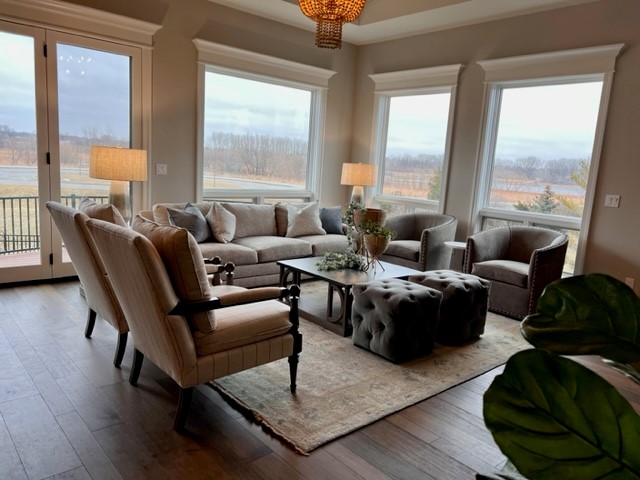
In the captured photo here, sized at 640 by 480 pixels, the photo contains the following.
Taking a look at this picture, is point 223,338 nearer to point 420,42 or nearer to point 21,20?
point 21,20

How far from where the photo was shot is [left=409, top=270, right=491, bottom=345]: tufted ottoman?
348cm

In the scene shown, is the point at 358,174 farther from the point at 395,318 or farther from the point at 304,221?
the point at 395,318

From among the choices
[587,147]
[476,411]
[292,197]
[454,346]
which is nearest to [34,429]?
[476,411]

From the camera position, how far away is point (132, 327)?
8.25 feet

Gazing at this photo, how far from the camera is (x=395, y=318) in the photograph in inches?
120

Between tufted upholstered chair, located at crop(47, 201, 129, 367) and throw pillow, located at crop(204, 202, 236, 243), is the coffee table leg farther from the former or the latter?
throw pillow, located at crop(204, 202, 236, 243)

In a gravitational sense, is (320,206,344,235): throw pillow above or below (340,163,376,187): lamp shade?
below

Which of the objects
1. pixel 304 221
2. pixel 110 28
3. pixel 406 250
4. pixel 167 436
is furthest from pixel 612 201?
pixel 110 28

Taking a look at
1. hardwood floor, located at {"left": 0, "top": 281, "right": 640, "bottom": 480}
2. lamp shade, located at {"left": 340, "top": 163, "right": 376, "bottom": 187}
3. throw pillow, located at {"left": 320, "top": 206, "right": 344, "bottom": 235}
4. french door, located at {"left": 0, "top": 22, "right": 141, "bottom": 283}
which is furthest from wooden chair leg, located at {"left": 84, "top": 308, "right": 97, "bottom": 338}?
lamp shade, located at {"left": 340, "top": 163, "right": 376, "bottom": 187}

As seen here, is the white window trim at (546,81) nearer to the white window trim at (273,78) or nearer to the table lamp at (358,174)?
the table lamp at (358,174)

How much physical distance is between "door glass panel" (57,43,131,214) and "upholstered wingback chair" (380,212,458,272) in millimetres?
3200

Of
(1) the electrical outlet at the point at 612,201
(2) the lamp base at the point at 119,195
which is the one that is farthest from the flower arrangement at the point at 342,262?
(1) the electrical outlet at the point at 612,201

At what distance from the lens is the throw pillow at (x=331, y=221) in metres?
5.70

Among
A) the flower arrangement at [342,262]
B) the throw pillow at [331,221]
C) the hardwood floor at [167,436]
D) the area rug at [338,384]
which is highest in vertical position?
the throw pillow at [331,221]
